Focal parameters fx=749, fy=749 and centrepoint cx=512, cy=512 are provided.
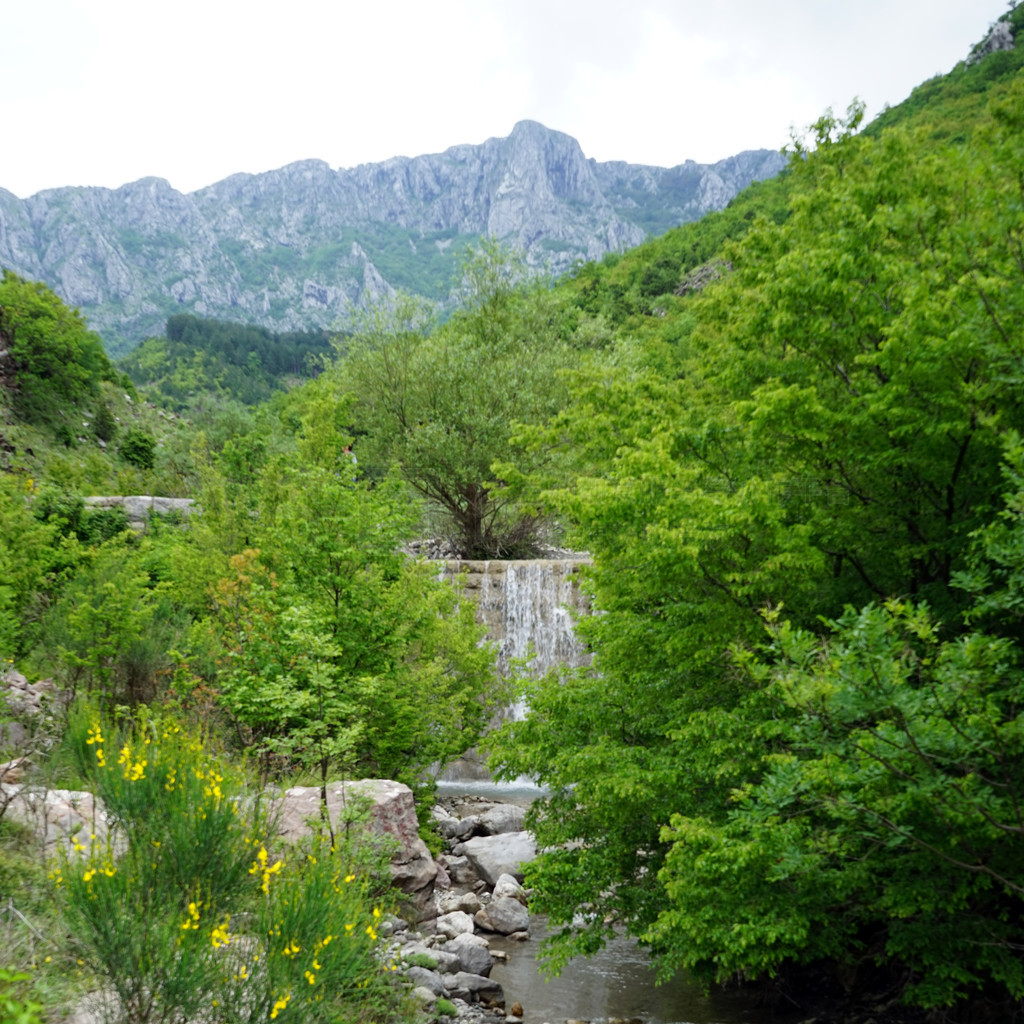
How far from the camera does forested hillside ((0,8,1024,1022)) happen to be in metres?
4.83

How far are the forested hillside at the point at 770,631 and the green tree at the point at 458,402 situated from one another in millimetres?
9913

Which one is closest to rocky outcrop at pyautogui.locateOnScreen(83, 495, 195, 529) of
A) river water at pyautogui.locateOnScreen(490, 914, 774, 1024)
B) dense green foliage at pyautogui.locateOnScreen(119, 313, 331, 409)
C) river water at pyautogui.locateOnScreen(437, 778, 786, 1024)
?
river water at pyautogui.locateOnScreen(437, 778, 786, 1024)

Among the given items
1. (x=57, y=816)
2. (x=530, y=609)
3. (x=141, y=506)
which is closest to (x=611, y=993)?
(x=57, y=816)

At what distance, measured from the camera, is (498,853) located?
39.2 ft

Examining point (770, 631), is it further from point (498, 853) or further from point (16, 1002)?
point (498, 853)

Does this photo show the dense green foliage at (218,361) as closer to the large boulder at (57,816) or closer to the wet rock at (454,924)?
the wet rock at (454,924)

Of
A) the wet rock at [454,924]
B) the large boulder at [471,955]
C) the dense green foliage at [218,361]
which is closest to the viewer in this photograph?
the large boulder at [471,955]

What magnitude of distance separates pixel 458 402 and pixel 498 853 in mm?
15597

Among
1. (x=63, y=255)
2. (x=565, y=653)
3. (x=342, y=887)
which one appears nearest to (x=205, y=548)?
(x=565, y=653)

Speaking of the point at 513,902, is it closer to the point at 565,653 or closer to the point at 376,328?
the point at 565,653

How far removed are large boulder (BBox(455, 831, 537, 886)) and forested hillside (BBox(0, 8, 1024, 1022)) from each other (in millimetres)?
1940

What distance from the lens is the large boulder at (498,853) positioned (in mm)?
11461

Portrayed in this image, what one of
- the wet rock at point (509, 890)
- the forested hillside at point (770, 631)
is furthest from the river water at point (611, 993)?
the wet rock at point (509, 890)

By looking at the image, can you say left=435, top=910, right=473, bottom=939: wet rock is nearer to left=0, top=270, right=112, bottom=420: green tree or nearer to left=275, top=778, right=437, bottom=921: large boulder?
left=275, top=778, right=437, bottom=921: large boulder
